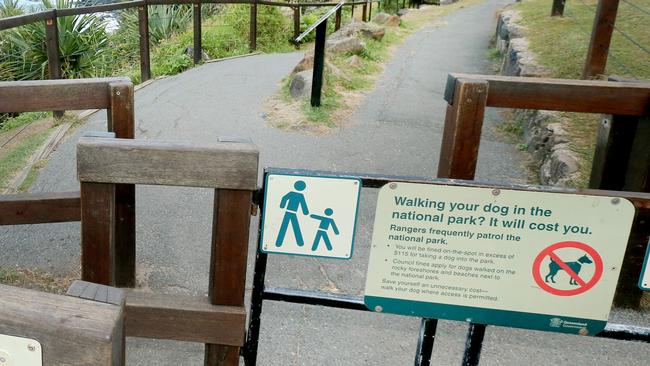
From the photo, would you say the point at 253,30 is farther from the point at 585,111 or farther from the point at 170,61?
the point at 585,111

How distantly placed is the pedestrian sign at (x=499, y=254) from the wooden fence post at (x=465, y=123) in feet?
4.35

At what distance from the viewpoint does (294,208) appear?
230 centimetres

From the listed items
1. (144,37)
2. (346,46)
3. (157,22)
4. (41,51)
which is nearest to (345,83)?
(346,46)

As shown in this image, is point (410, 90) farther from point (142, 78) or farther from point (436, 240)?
point (436, 240)

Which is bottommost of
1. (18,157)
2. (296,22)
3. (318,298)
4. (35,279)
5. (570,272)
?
(35,279)

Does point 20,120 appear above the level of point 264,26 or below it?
below

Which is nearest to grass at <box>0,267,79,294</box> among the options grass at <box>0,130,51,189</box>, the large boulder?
grass at <box>0,130,51,189</box>

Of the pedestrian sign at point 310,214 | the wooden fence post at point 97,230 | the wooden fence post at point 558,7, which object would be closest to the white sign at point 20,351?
the pedestrian sign at point 310,214

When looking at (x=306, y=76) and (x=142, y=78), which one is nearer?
(x=306, y=76)

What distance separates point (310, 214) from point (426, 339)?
618mm

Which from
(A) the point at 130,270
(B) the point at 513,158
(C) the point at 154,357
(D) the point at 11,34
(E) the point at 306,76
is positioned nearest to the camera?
(C) the point at 154,357

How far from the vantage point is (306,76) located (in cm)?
841

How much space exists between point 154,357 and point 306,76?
5427mm

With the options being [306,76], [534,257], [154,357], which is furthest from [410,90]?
[534,257]
